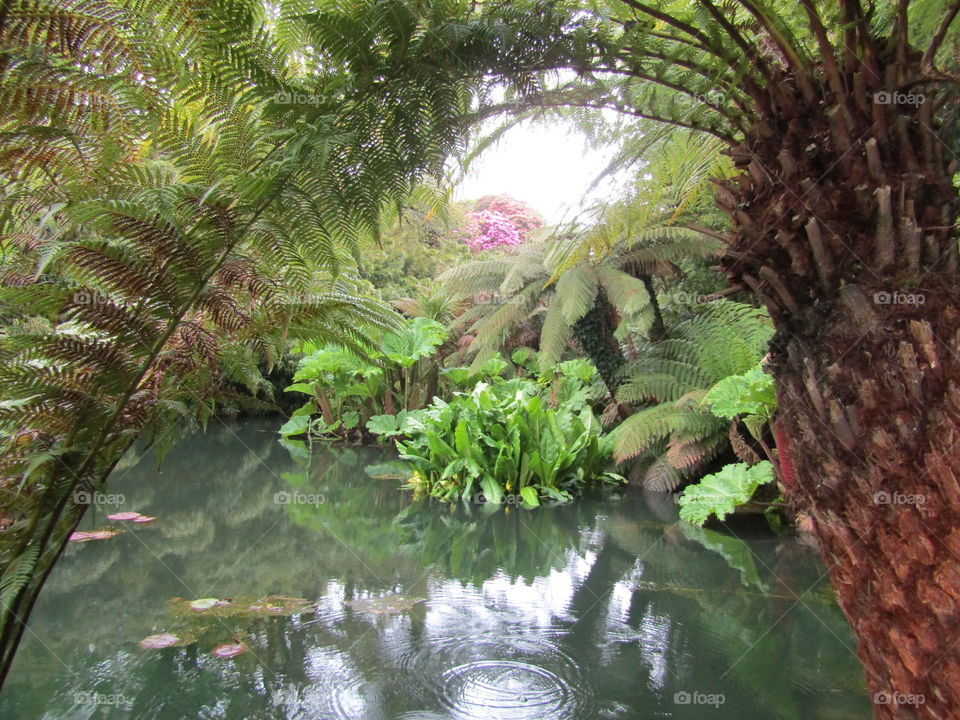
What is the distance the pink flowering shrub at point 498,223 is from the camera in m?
7.68

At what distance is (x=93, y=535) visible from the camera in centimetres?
257

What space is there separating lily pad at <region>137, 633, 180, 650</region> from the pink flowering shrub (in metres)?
5.81

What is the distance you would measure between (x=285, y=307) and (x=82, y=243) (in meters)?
0.30

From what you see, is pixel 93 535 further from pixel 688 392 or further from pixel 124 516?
pixel 688 392

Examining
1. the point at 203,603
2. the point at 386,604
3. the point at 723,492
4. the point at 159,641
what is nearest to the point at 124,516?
the point at 203,603

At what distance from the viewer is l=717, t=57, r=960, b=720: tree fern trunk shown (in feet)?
2.59

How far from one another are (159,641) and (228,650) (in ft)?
0.64

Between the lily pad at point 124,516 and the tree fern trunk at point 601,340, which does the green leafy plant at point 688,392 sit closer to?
the tree fern trunk at point 601,340

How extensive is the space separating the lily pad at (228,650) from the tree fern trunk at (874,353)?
51.8 inches

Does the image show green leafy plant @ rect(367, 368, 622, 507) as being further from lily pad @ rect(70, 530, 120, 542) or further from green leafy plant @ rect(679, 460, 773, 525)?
lily pad @ rect(70, 530, 120, 542)

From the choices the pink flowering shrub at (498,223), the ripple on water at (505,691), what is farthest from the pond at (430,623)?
the pink flowering shrub at (498,223)

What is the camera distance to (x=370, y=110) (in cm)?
97

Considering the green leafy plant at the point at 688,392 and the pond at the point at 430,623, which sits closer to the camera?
the pond at the point at 430,623

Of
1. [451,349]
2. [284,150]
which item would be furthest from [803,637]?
[451,349]
